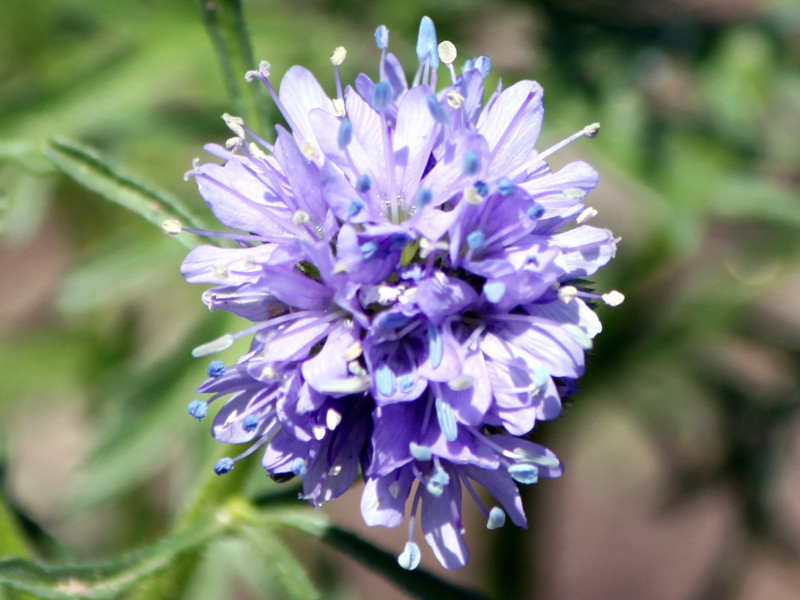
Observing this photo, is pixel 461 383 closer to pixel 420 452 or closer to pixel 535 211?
pixel 420 452

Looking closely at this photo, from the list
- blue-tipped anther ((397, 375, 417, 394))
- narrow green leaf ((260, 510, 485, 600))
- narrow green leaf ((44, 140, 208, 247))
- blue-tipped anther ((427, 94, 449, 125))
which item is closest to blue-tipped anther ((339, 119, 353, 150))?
blue-tipped anther ((427, 94, 449, 125))

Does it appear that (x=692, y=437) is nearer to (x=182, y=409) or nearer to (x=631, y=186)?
(x=631, y=186)

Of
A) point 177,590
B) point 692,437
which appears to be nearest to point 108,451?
point 177,590

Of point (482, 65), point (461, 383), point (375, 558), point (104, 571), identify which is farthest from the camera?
point (375, 558)

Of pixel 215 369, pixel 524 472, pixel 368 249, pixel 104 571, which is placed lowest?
pixel 104 571

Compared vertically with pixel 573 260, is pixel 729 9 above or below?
below

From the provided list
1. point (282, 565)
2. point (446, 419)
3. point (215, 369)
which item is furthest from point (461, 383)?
point (282, 565)

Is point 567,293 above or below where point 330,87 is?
above

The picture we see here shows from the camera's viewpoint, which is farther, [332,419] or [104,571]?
[104,571]
